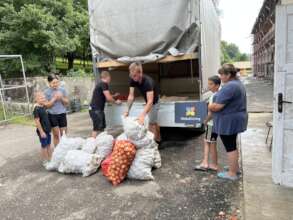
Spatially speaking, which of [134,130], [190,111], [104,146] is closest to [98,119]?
[104,146]

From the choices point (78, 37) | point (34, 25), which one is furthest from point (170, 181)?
point (78, 37)

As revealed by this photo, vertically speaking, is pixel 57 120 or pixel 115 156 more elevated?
pixel 57 120

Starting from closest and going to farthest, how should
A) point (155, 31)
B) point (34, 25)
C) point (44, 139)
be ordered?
point (44, 139)
point (155, 31)
point (34, 25)

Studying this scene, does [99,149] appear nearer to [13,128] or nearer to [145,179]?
[145,179]

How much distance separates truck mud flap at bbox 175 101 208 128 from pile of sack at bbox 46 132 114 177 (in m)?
1.24

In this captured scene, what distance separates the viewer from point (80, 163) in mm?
3791

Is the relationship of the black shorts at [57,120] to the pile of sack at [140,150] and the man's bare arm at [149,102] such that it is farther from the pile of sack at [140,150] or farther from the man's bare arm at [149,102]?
the man's bare arm at [149,102]

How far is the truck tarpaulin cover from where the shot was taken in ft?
14.2

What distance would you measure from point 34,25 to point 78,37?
2667 mm

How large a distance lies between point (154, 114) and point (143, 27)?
1561 mm

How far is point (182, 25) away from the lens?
4363mm

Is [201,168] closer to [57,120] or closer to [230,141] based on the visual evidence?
[230,141]

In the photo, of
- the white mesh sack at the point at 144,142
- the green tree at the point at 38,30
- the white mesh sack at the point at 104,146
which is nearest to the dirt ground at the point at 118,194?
the white mesh sack at the point at 104,146

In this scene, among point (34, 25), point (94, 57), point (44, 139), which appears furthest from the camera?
point (34, 25)
